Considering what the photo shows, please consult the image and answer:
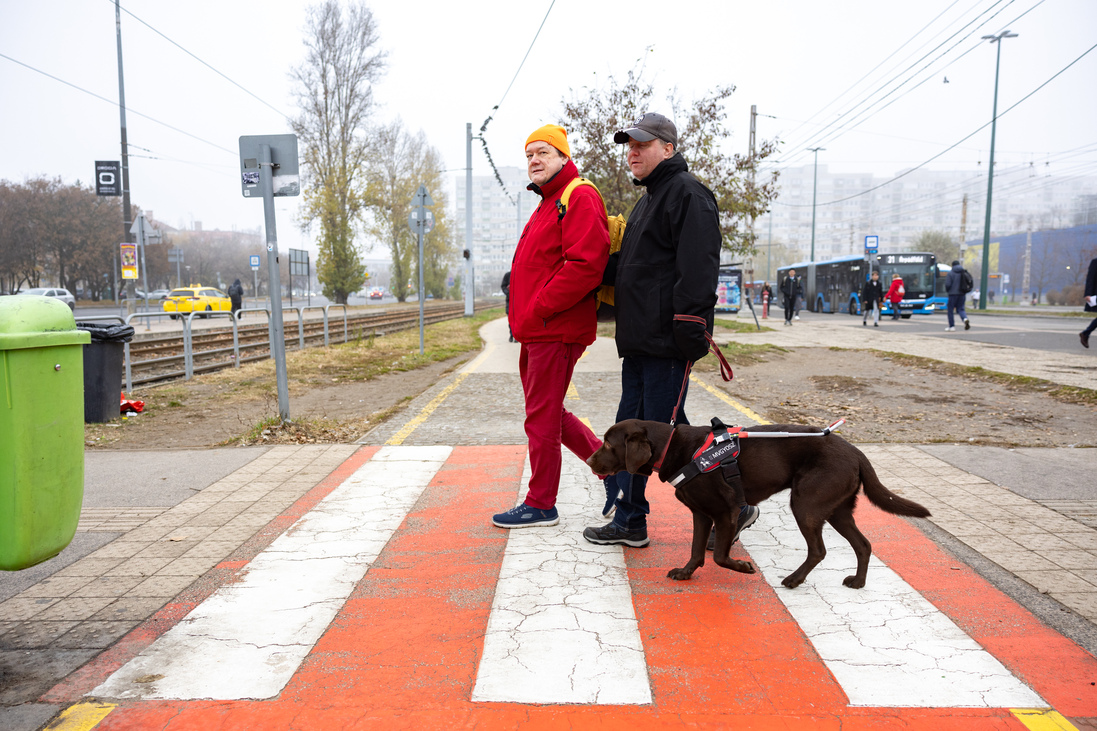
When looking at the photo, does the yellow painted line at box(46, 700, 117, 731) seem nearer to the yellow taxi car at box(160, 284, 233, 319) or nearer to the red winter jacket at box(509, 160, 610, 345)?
the red winter jacket at box(509, 160, 610, 345)

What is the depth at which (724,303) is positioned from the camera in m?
32.8

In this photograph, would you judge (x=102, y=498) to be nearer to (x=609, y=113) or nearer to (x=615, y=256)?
(x=615, y=256)

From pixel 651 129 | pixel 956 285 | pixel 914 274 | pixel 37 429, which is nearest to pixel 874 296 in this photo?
pixel 956 285

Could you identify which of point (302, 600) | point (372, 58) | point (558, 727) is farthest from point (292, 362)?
point (372, 58)

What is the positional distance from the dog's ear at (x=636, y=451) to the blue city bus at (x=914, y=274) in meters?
34.1

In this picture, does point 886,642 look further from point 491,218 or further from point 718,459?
point 491,218

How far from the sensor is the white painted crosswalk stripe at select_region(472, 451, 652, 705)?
232 centimetres

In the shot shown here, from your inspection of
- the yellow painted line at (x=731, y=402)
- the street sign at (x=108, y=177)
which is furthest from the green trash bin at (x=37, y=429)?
the street sign at (x=108, y=177)

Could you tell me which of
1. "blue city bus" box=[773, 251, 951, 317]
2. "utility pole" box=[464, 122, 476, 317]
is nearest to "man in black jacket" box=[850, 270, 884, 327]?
"blue city bus" box=[773, 251, 951, 317]

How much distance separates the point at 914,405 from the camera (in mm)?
7781

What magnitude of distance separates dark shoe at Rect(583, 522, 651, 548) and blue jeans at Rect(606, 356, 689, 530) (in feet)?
0.09

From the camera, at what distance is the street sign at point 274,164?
645cm

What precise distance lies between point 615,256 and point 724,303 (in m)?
30.2

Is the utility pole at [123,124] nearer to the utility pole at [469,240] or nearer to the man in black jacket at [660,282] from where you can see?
the utility pole at [469,240]
